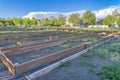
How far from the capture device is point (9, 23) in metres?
56.6

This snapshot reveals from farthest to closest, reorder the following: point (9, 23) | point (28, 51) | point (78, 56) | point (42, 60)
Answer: point (9, 23), point (28, 51), point (78, 56), point (42, 60)

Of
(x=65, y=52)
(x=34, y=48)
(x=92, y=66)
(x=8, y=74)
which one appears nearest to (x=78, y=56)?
(x=65, y=52)

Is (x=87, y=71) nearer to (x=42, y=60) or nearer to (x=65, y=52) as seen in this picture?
(x=42, y=60)

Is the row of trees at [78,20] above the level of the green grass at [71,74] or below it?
above

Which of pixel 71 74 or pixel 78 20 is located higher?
pixel 78 20

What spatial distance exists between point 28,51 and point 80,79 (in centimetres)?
455

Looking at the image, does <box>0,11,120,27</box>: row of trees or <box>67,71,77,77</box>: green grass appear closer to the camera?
<box>67,71,77,77</box>: green grass

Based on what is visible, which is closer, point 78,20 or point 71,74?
point 71,74

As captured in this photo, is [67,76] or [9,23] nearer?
[67,76]

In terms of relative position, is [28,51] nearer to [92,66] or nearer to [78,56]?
[78,56]

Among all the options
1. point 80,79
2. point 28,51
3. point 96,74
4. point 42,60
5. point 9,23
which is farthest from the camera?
point 9,23

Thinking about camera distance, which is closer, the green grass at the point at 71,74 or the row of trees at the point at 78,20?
the green grass at the point at 71,74

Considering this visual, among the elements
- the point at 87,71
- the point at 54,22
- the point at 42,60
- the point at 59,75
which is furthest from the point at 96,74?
the point at 54,22

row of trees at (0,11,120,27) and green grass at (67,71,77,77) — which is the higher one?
row of trees at (0,11,120,27)
